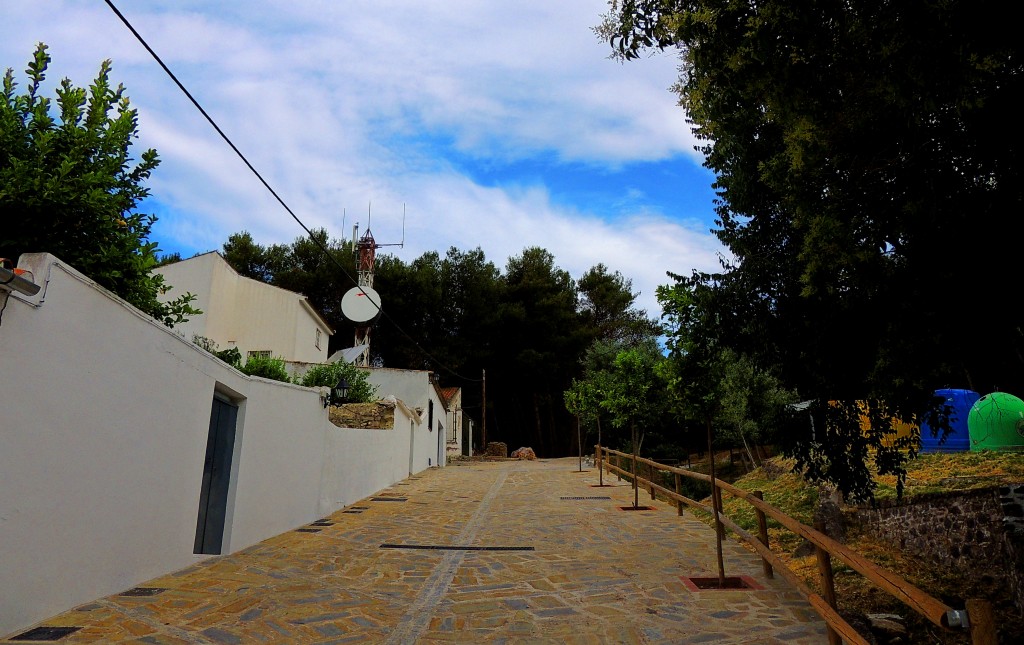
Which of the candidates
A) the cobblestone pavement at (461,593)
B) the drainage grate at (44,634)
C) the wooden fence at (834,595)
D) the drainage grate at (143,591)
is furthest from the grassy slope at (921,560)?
the drainage grate at (44,634)

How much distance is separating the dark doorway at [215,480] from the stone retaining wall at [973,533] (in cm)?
956

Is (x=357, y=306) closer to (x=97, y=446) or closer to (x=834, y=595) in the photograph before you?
(x=97, y=446)

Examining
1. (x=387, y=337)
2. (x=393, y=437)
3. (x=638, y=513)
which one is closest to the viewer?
(x=638, y=513)

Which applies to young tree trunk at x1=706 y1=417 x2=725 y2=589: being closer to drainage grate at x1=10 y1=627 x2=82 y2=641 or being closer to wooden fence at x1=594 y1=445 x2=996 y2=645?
Answer: wooden fence at x1=594 y1=445 x2=996 y2=645

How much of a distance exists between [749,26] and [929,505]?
996cm

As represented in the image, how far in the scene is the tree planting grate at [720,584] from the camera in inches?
230

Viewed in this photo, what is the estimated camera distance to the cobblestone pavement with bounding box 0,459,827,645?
14.5 ft

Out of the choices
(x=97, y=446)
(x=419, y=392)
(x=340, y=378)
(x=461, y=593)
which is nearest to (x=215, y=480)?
(x=97, y=446)

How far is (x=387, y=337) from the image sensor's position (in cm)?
3431

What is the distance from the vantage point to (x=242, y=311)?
21297 millimetres

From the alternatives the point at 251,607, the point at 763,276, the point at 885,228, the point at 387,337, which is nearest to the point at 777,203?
the point at 763,276

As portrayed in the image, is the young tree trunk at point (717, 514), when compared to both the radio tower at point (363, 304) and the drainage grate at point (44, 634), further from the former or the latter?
the radio tower at point (363, 304)

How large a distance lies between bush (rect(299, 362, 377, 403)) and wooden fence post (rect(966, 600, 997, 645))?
47.8 ft

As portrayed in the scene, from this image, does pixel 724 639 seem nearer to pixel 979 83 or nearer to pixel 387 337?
pixel 979 83
